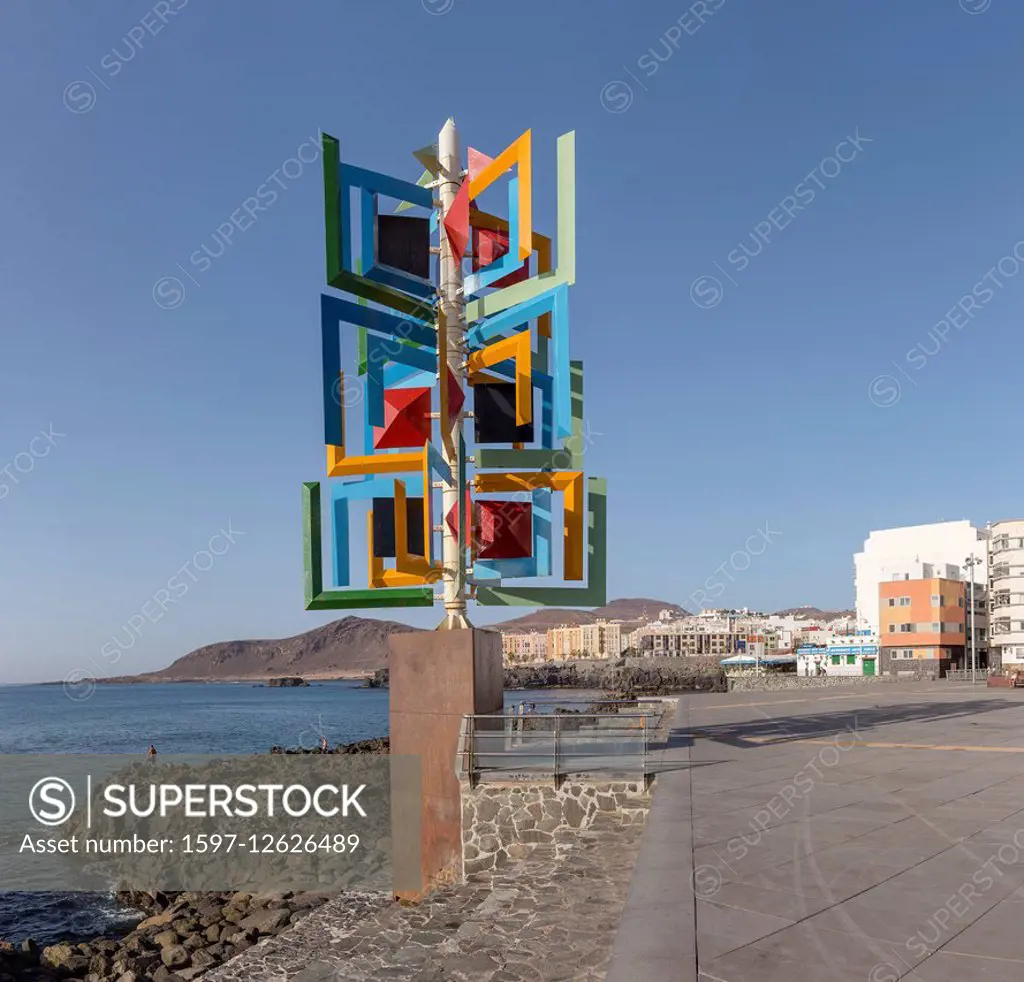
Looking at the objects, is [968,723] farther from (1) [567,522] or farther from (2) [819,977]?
(2) [819,977]

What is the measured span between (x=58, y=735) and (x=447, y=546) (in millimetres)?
93171

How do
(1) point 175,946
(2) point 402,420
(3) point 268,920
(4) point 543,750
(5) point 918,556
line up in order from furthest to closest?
1. (5) point 918,556
2. (3) point 268,920
3. (2) point 402,420
4. (1) point 175,946
5. (4) point 543,750

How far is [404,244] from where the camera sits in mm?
16375

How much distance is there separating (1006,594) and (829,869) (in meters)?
74.1

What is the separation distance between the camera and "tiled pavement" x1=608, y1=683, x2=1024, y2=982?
5.62 m

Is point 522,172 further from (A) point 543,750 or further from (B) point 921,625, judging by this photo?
(B) point 921,625

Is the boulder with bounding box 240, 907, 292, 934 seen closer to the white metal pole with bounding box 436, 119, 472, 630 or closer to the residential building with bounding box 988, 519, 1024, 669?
the white metal pole with bounding box 436, 119, 472, 630

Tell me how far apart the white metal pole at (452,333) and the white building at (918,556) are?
73873 mm

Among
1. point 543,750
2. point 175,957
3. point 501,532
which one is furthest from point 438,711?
point 175,957

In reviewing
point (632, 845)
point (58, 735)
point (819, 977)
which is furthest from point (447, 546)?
point (58, 735)

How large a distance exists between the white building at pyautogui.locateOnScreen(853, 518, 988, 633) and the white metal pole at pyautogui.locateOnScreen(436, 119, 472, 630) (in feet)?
242

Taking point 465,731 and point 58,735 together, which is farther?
point 58,735

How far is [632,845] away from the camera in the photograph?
34.4 ft

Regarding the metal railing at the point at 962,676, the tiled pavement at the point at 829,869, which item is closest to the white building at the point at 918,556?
the metal railing at the point at 962,676
